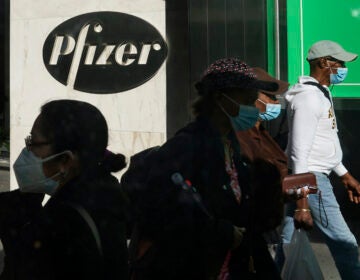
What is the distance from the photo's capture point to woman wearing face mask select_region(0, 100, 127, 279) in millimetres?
1945

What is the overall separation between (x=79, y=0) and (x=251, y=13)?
1764mm

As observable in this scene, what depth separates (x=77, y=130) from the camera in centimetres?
211

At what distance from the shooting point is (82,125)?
2115 millimetres

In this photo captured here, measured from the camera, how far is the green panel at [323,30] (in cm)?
545

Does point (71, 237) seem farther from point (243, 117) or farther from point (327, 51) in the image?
point (327, 51)

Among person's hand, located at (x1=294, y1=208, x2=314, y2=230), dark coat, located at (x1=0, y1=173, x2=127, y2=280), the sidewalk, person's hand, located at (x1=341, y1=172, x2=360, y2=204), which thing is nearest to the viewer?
dark coat, located at (x1=0, y1=173, x2=127, y2=280)

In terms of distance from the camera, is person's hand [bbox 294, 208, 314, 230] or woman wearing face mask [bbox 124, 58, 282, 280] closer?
woman wearing face mask [bbox 124, 58, 282, 280]

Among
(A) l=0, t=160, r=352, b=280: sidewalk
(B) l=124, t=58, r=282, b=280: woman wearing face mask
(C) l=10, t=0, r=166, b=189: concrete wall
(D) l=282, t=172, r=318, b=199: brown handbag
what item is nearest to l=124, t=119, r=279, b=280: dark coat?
(B) l=124, t=58, r=282, b=280: woman wearing face mask

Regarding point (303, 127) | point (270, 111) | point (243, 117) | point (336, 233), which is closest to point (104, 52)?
point (270, 111)

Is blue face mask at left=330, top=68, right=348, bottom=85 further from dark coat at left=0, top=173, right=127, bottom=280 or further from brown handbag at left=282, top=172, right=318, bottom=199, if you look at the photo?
dark coat at left=0, top=173, right=127, bottom=280

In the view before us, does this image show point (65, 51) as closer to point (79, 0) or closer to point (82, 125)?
point (79, 0)

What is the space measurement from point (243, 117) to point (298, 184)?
0.83 metres

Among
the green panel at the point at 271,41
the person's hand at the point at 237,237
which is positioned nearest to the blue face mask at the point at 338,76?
the green panel at the point at 271,41

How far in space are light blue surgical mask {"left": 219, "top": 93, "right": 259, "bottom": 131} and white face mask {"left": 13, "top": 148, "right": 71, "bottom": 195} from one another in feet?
2.62
